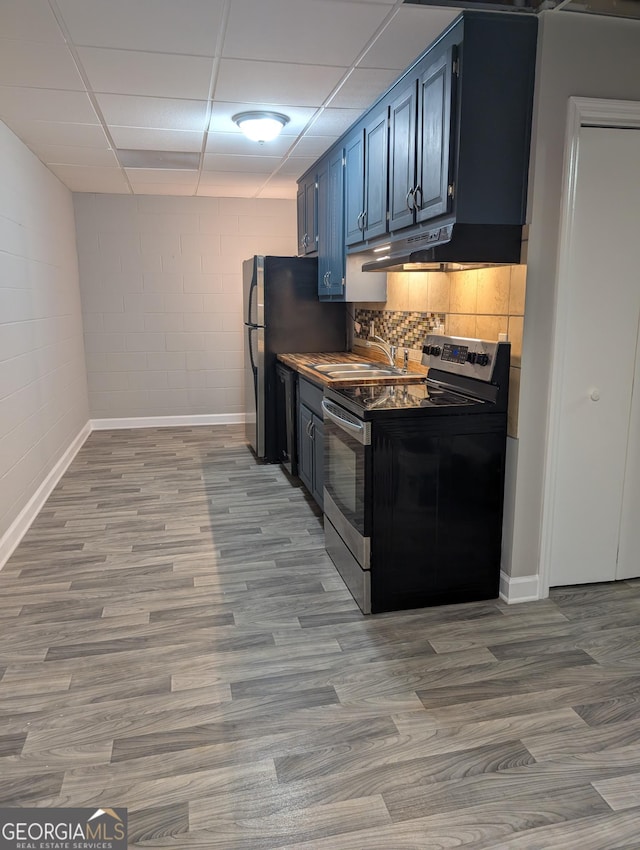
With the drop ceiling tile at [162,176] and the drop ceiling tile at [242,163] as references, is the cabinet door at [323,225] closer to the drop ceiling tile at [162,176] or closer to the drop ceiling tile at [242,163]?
the drop ceiling tile at [242,163]

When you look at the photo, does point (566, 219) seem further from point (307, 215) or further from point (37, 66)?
point (307, 215)

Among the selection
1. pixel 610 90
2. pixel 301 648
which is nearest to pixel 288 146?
pixel 610 90

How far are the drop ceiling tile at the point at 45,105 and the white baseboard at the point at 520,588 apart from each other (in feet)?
10.5

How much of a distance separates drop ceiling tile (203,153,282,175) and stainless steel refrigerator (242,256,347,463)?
2.31 feet

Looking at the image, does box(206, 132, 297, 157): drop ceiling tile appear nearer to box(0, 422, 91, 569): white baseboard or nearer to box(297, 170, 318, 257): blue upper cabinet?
box(297, 170, 318, 257): blue upper cabinet

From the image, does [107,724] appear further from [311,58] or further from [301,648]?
[311,58]

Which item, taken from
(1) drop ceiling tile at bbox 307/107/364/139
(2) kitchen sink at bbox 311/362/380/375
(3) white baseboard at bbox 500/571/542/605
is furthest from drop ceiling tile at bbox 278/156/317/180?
(3) white baseboard at bbox 500/571/542/605

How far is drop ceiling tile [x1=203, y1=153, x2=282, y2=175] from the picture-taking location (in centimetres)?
450

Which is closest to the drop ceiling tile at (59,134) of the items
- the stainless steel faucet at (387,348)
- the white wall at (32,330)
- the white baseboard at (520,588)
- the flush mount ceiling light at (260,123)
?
the white wall at (32,330)

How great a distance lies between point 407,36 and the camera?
249 centimetres

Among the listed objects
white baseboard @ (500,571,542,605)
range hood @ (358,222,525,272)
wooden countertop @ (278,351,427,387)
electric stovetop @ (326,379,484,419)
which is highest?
range hood @ (358,222,525,272)

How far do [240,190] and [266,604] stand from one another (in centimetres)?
434

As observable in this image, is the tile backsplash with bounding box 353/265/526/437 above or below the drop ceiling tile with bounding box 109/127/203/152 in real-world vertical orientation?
below

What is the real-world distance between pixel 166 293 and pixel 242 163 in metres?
1.99
